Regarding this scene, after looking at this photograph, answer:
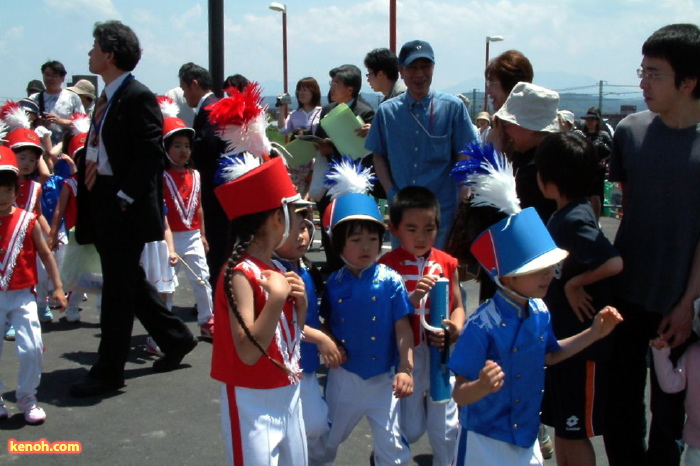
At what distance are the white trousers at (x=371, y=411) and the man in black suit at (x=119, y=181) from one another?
77.9 inches

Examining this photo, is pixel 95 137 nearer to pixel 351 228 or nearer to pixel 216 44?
pixel 351 228

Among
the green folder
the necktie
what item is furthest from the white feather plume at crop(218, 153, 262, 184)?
the green folder

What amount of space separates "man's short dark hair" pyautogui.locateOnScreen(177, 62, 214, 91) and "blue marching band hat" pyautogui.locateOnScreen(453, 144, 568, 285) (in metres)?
4.36

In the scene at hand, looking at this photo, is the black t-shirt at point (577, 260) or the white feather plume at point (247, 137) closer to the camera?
the black t-shirt at point (577, 260)

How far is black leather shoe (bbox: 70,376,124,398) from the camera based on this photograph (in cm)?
468

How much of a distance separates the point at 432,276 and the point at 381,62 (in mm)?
2774

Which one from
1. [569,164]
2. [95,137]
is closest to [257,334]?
[569,164]

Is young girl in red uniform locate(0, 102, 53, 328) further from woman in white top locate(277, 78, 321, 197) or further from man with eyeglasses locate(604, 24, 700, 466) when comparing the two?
man with eyeglasses locate(604, 24, 700, 466)

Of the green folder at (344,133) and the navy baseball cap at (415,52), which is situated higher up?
the navy baseball cap at (415,52)

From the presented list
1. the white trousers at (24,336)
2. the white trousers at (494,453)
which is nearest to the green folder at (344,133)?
the white trousers at (24,336)

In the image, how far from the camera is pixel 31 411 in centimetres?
427

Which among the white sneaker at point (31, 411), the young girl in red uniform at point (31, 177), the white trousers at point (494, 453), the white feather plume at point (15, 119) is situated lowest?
the white sneaker at point (31, 411)

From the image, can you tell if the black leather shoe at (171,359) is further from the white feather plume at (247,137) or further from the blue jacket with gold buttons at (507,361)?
the blue jacket with gold buttons at (507,361)

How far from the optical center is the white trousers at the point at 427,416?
11.6 ft
